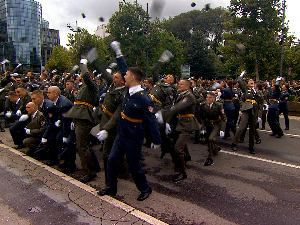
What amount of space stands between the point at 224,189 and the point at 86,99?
10.1ft

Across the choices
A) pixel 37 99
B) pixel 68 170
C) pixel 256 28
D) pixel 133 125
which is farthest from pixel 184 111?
pixel 256 28

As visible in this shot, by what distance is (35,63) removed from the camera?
284 feet

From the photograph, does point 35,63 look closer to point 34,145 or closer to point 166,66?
point 166,66

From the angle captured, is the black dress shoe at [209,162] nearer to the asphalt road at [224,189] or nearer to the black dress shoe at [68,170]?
the asphalt road at [224,189]

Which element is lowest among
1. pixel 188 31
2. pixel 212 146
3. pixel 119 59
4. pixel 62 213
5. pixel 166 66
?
pixel 62 213

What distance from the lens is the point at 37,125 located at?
6.39m

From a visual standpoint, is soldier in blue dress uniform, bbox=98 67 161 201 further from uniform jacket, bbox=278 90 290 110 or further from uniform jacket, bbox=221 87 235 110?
uniform jacket, bbox=278 90 290 110

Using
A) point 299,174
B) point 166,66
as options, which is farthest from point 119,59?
point 166,66

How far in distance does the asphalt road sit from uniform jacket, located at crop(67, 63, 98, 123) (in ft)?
4.23

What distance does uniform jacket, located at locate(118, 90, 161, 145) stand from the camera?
12.8ft

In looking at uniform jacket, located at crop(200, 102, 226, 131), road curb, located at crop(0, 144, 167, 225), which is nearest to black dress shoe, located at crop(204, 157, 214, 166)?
uniform jacket, located at crop(200, 102, 226, 131)

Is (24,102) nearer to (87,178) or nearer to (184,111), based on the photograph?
(87,178)

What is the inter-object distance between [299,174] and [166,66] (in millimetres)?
31579

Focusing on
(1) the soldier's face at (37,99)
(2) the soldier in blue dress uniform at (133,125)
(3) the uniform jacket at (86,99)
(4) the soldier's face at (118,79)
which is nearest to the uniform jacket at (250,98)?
(4) the soldier's face at (118,79)
